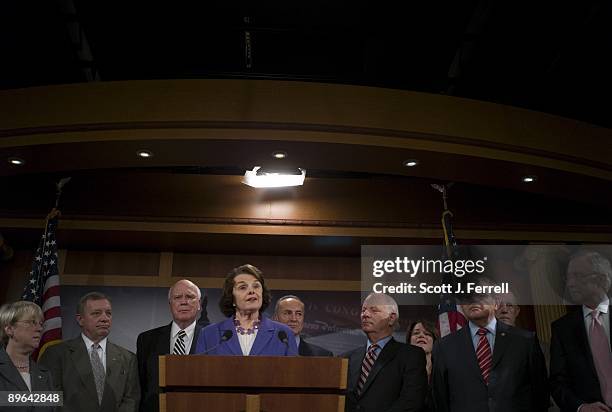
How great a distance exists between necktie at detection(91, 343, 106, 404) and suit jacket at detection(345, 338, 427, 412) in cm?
145

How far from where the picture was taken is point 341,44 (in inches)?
190

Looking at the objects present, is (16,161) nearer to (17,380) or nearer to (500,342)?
(17,380)

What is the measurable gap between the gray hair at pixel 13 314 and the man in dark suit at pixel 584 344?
287cm

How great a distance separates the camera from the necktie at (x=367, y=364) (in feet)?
11.1

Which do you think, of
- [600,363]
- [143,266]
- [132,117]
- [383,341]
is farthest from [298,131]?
[143,266]

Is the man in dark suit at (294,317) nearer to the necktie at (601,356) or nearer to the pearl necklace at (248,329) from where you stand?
the pearl necklace at (248,329)

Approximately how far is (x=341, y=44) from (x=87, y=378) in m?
3.00

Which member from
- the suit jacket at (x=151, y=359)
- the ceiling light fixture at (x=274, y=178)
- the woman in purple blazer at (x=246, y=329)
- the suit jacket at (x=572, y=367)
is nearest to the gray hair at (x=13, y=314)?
the suit jacket at (x=151, y=359)

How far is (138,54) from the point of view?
4.98m

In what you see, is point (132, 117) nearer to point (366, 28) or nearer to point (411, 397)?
point (366, 28)

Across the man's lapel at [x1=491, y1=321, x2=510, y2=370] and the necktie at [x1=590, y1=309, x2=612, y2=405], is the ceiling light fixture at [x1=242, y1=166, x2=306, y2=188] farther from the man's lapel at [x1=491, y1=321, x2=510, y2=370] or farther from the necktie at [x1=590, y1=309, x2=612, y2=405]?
the necktie at [x1=590, y1=309, x2=612, y2=405]

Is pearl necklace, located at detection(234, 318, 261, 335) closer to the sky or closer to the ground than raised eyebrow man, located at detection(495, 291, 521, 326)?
closer to the ground

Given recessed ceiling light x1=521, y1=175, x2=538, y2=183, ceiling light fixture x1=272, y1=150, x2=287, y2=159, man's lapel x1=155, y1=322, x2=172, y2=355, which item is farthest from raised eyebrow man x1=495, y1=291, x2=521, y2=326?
man's lapel x1=155, y1=322, x2=172, y2=355

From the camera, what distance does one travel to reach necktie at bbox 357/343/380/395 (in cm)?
338
